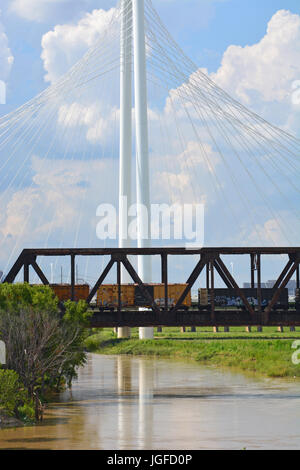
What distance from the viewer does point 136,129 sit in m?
88.6

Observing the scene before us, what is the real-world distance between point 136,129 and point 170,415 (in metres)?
42.1

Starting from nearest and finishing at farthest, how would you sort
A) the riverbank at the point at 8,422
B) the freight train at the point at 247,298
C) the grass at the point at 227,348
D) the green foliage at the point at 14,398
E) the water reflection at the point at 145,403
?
the water reflection at the point at 145,403, the green foliage at the point at 14,398, the riverbank at the point at 8,422, the freight train at the point at 247,298, the grass at the point at 227,348

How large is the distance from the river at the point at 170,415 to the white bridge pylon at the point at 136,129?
14.9m

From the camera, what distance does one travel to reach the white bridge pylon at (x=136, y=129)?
288 feet

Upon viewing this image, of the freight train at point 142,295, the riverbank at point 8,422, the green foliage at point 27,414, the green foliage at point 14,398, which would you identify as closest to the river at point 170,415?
the riverbank at point 8,422

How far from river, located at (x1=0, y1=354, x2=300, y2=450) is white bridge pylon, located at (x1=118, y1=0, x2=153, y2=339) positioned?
1489cm

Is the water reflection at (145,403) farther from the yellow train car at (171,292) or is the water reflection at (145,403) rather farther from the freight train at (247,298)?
the freight train at (247,298)

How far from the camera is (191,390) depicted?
223ft

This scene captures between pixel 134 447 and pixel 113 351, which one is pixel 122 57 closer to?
pixel 113 351

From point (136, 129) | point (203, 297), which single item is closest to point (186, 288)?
point (203, 297)

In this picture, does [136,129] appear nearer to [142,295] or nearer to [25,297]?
[142,295]

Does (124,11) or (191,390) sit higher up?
(124,11)
